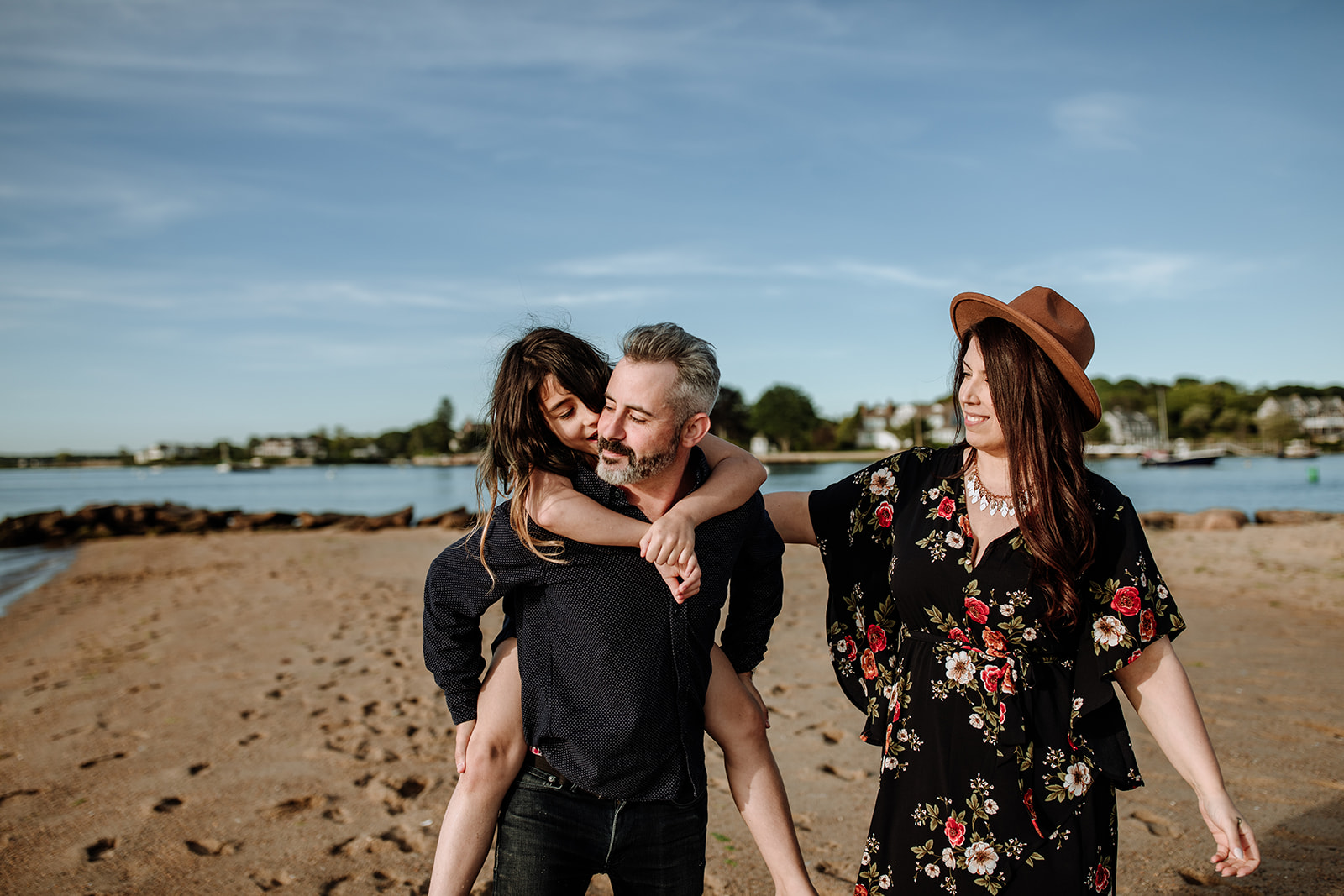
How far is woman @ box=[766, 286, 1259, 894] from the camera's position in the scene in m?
2.04

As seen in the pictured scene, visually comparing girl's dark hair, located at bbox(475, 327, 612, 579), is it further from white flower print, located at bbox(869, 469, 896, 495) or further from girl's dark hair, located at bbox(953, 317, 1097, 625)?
girl's dark hair, located at bbox(953, 317, 1097, 625)

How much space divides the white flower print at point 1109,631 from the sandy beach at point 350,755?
2.32m

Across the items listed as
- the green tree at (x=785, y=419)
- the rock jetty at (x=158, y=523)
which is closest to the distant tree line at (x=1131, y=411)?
the green tree at (x=785, y=419)

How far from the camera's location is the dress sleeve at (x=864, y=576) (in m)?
2.39

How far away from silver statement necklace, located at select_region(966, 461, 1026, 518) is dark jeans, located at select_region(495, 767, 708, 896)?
110 centimetres

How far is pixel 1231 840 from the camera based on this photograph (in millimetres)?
1970

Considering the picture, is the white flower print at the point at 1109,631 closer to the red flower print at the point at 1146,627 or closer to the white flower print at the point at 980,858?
the red flower print at the point at 1146,627

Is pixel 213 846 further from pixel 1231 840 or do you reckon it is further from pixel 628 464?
pixel 1231 840

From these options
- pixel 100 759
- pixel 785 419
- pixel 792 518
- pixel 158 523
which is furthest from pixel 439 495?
pixel 785 419

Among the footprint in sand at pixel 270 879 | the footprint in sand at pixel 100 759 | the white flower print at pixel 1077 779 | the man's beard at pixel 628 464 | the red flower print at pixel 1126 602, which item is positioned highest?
the man's beard at pixel 628 464


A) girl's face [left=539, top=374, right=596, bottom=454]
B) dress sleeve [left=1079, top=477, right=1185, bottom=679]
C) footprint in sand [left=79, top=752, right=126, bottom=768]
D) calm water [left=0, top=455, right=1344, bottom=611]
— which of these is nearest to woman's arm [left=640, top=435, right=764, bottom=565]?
girl's face [left=539, top=374, right=596, bottom=454]

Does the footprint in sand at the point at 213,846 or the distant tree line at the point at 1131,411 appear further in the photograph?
the distant tree line at the point at 1131,411

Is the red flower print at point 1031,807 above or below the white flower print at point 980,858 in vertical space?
above

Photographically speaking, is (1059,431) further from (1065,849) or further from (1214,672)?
(1214,672)
